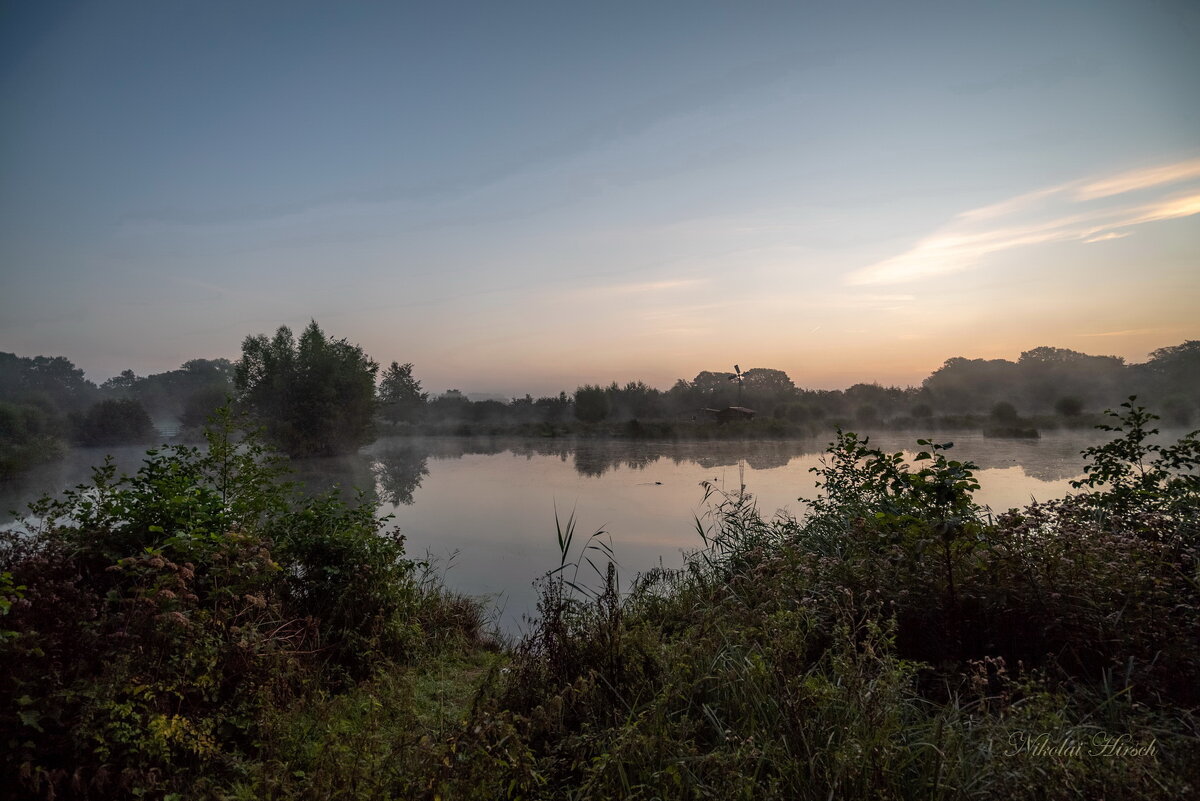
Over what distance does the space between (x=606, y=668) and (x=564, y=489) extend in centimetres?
1207

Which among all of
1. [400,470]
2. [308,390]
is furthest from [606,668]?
[308,390]

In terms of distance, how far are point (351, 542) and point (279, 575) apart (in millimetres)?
559

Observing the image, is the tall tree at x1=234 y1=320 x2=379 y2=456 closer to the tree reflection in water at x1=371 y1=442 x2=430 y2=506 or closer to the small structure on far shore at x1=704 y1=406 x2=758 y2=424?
the tree reflection in water at x1=371 y1=442 x2=430 y2=506

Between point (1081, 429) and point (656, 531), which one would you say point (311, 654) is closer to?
point (656, 531)

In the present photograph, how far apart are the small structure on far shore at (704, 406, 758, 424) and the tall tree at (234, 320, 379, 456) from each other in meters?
20.3

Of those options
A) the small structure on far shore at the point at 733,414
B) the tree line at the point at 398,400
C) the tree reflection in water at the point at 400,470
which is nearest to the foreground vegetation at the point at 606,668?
the tree line at the point at 398,400

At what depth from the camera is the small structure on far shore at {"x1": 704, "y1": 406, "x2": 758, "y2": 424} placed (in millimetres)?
34156

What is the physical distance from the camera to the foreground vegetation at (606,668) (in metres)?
2.37

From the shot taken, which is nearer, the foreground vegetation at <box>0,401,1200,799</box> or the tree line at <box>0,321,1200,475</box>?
the foreground vegetation at <box>0,401,1200,799</box>

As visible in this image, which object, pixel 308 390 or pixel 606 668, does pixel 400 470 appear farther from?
pixel 606 668

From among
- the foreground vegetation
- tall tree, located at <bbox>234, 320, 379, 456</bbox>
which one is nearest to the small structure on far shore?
tall tree, located at <bbox>234, 320, 379, 456</bbox>

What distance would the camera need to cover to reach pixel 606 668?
3633 mm

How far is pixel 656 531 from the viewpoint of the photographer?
35.1ft

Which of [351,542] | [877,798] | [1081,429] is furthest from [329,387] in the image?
[1081,429]
